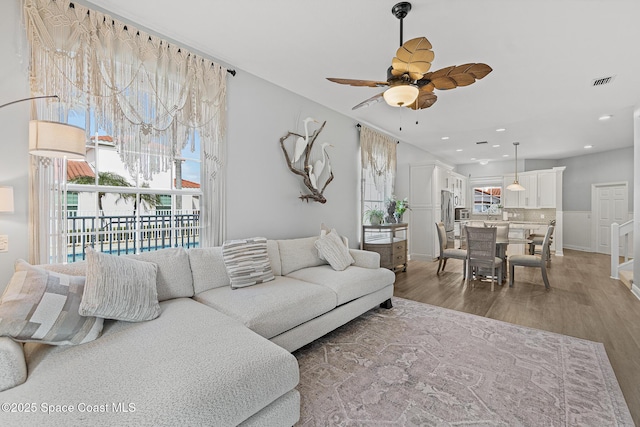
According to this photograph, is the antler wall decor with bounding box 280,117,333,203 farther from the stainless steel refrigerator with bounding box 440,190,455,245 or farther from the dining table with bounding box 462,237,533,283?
the stainless steel refrigerator with bounding box 440,190,455,245

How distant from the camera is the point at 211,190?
2979 millimetres

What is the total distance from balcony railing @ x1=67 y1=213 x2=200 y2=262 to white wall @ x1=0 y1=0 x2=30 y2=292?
29cm

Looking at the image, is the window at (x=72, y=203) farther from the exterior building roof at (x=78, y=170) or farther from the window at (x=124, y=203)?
the exterior building roof at (x=78, y=170)

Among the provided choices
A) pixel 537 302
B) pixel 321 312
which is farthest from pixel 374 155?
pixel 321 312

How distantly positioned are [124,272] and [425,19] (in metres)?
3.02

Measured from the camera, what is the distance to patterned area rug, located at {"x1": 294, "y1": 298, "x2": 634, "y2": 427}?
5.45 ft

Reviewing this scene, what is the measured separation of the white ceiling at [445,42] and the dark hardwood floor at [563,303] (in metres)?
2.77

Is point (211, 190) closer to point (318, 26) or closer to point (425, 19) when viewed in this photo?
point (318, 26)

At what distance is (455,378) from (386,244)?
118 inches

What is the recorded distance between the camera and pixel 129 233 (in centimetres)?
257

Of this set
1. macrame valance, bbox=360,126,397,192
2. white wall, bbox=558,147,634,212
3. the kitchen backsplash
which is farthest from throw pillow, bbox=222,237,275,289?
white wall, bbox=558,147,634,212

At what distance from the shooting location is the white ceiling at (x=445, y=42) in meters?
2.26

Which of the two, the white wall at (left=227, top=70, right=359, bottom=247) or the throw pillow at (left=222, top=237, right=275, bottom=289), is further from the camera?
the white wall at (left=227, top=70, right=359, bottom=247)

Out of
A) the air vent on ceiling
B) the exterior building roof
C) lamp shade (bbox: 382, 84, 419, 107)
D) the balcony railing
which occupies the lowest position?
the balcony railing
